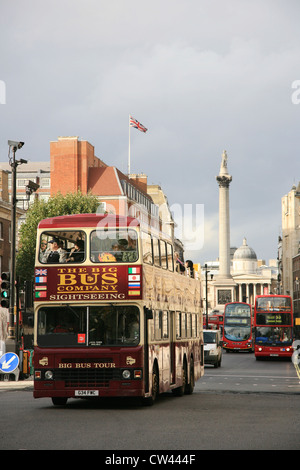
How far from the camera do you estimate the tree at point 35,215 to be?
5528 cm

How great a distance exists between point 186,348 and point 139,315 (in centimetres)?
613

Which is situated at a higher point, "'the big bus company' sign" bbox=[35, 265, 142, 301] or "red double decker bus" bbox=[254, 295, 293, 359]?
"'the big bus company' sign" bbox=[35, 265, 142, 301]

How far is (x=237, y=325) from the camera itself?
62.8m

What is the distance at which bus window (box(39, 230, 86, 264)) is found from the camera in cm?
1803

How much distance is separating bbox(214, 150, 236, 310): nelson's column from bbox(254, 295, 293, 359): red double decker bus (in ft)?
202

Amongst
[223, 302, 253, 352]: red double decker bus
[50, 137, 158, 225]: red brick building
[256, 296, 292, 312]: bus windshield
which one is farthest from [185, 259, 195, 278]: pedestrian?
[50, 137, 158, 225]: red brick building

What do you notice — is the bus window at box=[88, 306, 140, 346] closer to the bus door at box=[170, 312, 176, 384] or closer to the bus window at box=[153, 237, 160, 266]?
the bus window at box=[153, 237, 160, 266]

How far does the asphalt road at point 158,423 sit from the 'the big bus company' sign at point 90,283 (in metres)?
2.34

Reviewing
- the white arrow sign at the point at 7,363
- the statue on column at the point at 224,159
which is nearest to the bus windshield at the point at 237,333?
the white arrow sign at the point at 7,363

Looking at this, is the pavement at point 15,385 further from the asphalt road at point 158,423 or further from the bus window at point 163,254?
the bus window at point 163,254

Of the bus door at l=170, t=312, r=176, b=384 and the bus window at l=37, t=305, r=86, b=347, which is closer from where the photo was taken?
the bus window at l=37, t=305, r=86, b=347

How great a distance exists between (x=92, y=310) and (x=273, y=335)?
119 ft

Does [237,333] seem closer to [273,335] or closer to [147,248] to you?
[273,335]

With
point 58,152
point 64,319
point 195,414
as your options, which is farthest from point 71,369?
point 58,152
